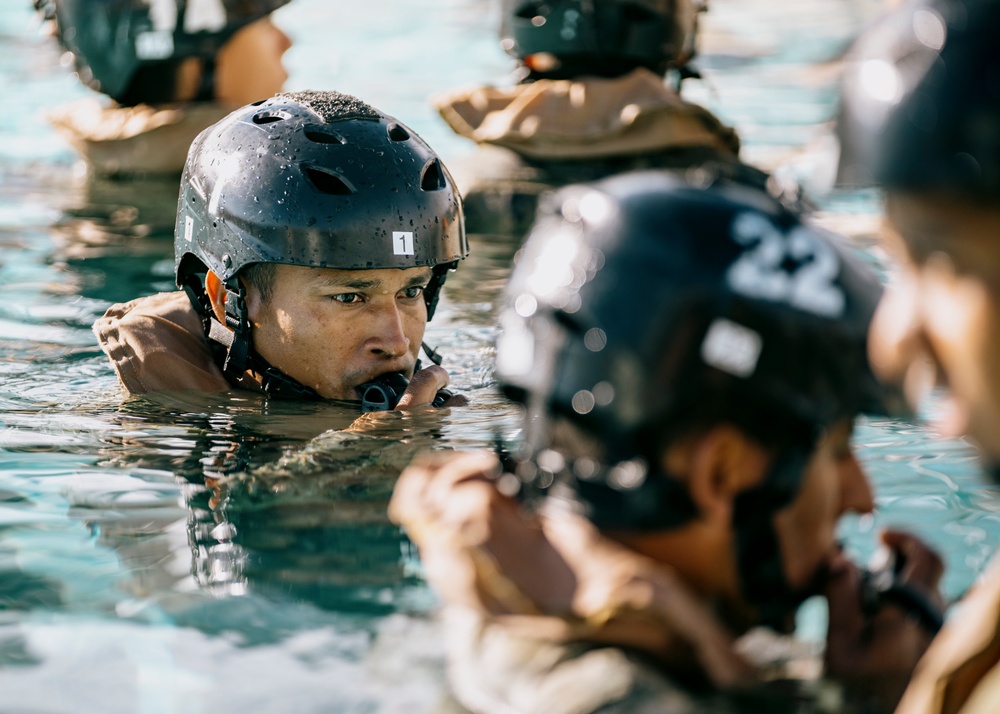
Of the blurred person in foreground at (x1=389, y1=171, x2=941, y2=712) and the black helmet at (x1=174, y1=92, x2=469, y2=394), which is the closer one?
the blurred person in foreground at (x1=389, y1=171, x2=941, y2=712)

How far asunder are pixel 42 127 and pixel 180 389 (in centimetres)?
1074

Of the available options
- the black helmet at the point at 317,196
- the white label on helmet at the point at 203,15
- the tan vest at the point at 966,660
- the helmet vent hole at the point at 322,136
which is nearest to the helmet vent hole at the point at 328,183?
the black helmet at the point at 317,196

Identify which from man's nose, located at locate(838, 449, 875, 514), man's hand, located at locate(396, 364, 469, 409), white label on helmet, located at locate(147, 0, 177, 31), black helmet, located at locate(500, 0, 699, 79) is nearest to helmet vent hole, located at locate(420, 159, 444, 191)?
man's hand, located at locate(396, 364, 469, 409)

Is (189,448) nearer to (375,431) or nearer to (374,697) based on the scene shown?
(375,431)

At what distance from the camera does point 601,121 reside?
A: 33.4 feet

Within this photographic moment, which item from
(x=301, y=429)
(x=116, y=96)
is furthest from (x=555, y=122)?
(x=301, y=429)

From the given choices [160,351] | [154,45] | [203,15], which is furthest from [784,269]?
[154,45]

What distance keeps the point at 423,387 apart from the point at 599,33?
5.33m

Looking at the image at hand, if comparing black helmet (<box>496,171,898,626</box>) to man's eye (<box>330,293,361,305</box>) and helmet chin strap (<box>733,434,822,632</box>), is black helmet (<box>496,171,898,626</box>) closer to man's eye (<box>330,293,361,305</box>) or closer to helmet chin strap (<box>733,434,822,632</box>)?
helmet chin strap (<box>733,434,822,632</box>)

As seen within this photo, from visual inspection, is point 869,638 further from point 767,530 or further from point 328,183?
point 328,183

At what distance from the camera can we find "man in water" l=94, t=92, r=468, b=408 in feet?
18.3

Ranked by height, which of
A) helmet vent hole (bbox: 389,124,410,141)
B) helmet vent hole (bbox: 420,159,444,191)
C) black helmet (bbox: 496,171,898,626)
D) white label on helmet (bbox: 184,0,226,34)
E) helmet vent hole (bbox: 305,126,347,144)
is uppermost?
black helmet (bbox: 496,171,898,626)

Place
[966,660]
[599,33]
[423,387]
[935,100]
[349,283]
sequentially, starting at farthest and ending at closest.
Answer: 1. [599,33]
2. [349,283]
3. [423,387]
4. [966,660]
5. [935,100]

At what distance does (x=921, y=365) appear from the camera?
2.50 meters
